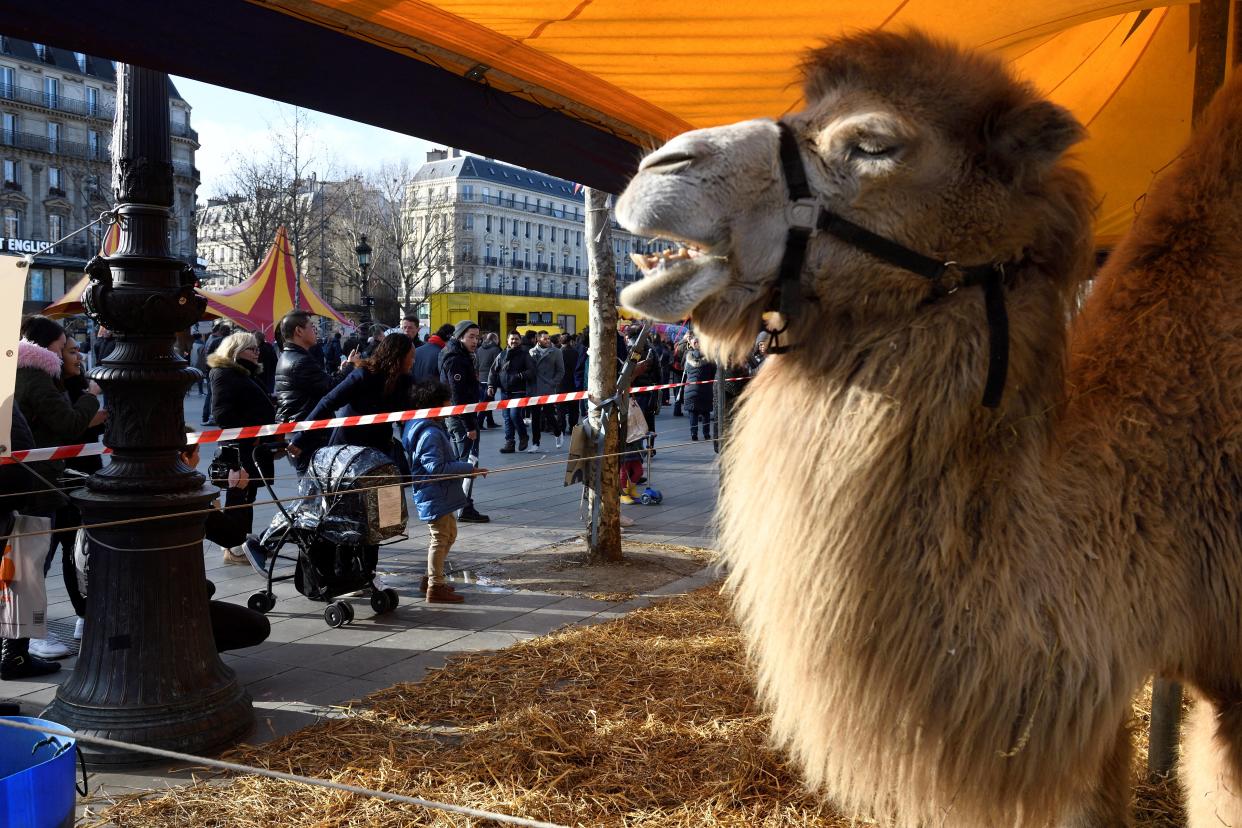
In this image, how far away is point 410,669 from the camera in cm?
549

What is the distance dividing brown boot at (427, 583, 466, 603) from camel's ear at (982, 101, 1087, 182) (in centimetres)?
572

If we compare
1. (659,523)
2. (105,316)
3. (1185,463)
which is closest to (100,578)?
(105,316)

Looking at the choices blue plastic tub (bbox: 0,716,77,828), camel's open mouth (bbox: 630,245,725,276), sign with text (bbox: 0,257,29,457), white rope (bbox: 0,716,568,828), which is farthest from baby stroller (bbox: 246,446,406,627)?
camel's open mouth (bbox: 630,245,725,276)

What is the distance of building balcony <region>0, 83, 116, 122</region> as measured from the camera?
2653 inches

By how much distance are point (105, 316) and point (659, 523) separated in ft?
23.0

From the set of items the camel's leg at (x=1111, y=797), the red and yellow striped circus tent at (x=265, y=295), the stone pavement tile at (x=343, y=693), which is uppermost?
the red and yellow striped circus tent at (x=265, y=295)

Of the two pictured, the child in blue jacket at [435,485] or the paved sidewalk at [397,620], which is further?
the child in blue jacket at [435,485]

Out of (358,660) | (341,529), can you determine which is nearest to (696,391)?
(341,529)

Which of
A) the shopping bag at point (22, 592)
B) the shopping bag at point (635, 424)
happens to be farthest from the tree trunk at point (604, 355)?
the shopping bag at point (22, 592)

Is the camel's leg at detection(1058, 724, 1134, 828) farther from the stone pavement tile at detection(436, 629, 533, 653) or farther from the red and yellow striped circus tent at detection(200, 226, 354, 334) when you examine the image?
the red and yellow striped circus tent at detection(200, 226, 354, 334)

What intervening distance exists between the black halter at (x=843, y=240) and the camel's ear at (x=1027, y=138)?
0.23 metres

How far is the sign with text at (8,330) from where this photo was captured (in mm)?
3859

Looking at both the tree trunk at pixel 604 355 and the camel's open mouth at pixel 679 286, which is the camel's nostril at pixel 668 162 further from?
the tree trunk at pixel 604 355

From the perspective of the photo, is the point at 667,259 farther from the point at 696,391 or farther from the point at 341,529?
the point at 696,391
